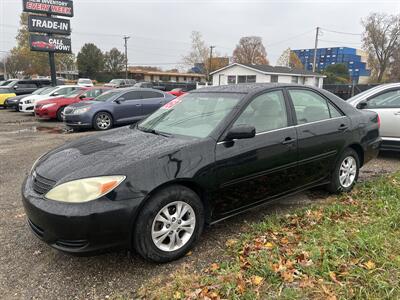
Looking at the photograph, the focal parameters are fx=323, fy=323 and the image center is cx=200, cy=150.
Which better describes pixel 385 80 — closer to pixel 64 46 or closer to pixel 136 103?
pixel 64 46

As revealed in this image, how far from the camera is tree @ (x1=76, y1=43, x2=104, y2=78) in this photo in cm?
6488

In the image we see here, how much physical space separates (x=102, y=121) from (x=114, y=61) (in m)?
65.7

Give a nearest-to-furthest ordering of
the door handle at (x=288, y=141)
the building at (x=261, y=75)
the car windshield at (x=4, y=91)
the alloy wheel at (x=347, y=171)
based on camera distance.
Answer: the door handle at (x=288, y=141)
the alloy wheel at (x=347, y=171)
the car windshield at (x=4, y=91)
the building at (x=261, y=75)

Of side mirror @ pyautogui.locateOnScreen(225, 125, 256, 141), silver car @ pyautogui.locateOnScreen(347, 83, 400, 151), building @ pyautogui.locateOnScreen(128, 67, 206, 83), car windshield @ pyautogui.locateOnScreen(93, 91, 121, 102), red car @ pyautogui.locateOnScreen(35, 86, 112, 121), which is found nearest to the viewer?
side mirror @ pyautogui.locateOnScreen(225, 125, 256, 141)

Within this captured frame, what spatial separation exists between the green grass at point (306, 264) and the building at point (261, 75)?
105ft

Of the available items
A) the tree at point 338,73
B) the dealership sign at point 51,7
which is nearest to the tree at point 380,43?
the tree at point 338,73

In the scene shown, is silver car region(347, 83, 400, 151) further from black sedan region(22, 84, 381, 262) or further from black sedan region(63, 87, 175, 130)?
black sedan region(63, 87, 175, 130)

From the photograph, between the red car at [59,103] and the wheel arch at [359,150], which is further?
the red car at [59,103]

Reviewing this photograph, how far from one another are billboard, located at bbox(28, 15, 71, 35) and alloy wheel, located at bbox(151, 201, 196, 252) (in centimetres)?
2311

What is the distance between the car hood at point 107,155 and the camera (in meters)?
2.64

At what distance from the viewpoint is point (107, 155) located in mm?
2867

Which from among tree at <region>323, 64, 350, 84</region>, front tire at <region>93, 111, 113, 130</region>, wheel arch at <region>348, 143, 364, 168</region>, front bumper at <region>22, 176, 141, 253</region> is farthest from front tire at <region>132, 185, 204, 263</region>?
tree at <region>323, 64, 350, 84</region>

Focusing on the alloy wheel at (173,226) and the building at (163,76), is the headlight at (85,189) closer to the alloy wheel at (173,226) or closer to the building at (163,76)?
the alloy wheel at (173,226)

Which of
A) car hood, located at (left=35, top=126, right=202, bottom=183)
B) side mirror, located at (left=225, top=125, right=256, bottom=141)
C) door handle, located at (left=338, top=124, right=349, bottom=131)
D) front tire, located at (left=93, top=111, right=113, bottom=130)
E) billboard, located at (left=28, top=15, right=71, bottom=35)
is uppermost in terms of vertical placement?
billboard, located at (left=28, top=15, right=71, bottom=35)
